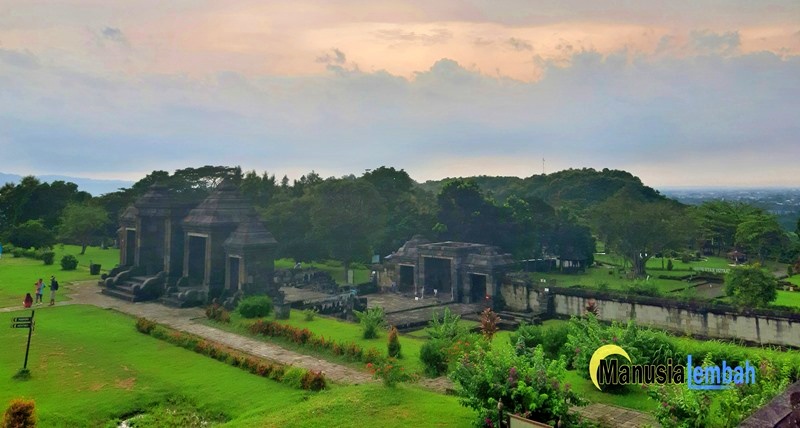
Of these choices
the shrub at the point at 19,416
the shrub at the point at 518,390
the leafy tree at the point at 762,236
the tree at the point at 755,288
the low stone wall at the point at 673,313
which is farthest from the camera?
the leafy tree at the point at 762,236

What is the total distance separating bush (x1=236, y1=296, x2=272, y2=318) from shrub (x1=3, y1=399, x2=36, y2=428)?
1436cm

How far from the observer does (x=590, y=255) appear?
169 feet

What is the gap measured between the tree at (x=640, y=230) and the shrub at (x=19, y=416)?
44.4 metres

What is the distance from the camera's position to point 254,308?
26078 mm

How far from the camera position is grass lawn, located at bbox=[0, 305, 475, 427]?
12969 millimetres

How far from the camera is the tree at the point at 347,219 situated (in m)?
45.3

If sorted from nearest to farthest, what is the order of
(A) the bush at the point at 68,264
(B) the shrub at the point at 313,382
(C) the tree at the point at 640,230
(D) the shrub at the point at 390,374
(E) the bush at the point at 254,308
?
(D) the shrub at the point at 390,374, (B) the shrub at the point at 313,382, (E) the bush at the point at 254,308, (A) the bush at the point at 68,264, (C) the tree at the point at 640,230

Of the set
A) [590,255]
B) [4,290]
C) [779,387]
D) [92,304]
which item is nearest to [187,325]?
[92,304]

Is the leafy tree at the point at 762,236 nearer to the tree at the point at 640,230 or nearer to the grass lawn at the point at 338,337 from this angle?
the tree at the point at 640,230

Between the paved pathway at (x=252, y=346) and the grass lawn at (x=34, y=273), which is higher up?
the grass lawn at (x=34, y=273)

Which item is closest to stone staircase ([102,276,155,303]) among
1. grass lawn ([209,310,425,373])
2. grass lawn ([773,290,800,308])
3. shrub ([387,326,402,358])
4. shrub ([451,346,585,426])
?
grass lawn ([209,310,425,373])

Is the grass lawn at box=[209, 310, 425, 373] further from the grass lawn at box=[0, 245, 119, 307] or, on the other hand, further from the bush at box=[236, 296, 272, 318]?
the grass lawn at box=[0, 245, 119, 307]

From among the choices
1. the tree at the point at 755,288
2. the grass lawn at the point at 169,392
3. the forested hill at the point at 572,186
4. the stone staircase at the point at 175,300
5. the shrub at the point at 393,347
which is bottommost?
the grass lawn at the point at 169,392

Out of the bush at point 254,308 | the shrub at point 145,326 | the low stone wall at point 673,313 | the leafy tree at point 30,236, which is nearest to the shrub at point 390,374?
the bush at point 254,308
